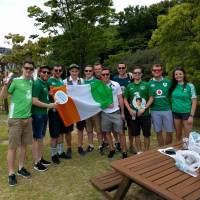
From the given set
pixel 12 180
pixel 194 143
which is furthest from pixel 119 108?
pixel 12 180

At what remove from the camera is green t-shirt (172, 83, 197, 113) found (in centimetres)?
622

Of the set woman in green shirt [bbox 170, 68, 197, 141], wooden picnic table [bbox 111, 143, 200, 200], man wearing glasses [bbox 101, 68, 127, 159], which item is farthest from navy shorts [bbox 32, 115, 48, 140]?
woman in green shirt [bbox 170, 68, 197, 141]

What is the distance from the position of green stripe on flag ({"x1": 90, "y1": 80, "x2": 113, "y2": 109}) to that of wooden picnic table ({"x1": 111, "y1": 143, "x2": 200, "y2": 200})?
6.79ft

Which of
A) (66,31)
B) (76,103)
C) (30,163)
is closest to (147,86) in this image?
(76,103)


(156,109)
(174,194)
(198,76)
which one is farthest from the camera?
(198,76)

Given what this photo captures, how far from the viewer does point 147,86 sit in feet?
21.3

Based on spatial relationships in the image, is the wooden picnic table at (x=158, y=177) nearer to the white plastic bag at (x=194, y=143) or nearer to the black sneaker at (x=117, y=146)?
the white plastic bag at (x=194, y=143)

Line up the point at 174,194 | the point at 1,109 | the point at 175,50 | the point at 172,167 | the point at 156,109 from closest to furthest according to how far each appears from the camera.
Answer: the point at 174,194 → the point at 172,167 → the point at 156,109 → the point at 175,50 → the point at 1,109

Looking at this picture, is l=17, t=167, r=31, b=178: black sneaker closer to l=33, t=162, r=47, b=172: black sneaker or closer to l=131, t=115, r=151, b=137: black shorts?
l=33, t=162, r=47, b=172: black sneaker

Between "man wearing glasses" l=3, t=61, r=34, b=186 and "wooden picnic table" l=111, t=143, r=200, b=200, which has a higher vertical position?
"man wearing glasses" l=3, t=61, r=34, b=186

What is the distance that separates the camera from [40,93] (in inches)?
233

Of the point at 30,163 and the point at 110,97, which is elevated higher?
the point at 110,97

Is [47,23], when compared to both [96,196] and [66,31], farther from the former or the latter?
[96,196]

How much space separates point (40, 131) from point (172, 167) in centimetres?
264
